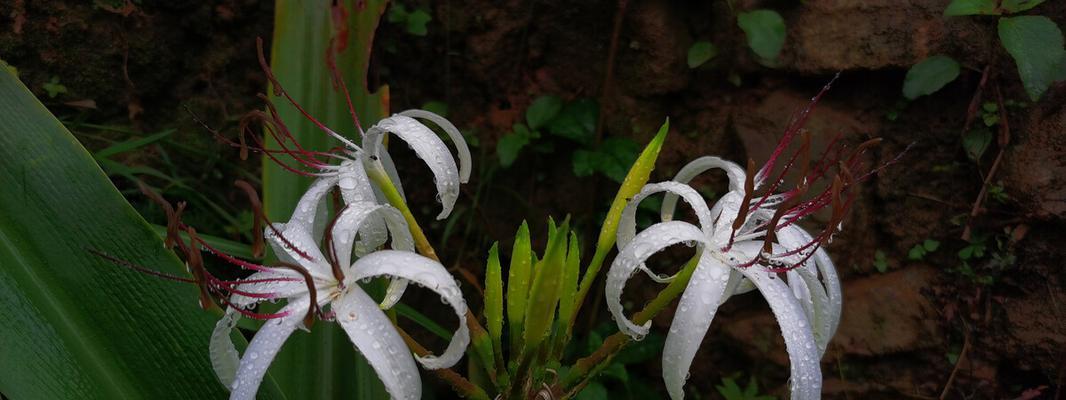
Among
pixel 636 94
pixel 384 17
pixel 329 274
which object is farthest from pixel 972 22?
pixel 329 274

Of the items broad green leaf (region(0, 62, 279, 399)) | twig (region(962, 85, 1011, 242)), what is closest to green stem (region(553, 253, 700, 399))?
broad green leaf (region(0, 62, 279, 399))

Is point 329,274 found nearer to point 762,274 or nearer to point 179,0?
point 762,274

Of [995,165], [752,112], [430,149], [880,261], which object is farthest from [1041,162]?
[430,149]

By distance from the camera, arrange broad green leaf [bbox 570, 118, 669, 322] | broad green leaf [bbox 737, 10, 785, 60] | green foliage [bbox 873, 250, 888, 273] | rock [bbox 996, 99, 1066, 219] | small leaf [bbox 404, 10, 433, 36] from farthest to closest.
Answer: small leaf [bbox 404, 10, 433, 36] → green foliage [bbox 873, 250, 888, 273] → broad green leaf [bbox 737, 10, 785, 60] → rock [bbox 996, 99, 1066, 219] → broad green leaf [bbox 570, 118, 669, 322]

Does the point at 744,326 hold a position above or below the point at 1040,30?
below

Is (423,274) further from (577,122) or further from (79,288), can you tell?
(577,122)

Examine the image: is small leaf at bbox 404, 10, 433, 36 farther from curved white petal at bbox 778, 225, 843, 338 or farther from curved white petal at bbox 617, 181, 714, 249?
curved white petal at bbox 778, 225, 843, 338

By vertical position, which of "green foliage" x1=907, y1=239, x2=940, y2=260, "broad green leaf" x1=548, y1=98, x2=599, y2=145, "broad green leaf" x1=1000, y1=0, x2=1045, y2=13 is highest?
"broad green leaf" x1=1000, y1=0, x2=1045, y2=13
